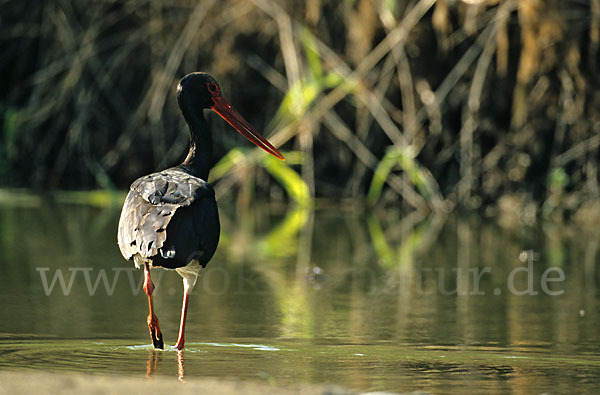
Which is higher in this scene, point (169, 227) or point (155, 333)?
point (169, 227)

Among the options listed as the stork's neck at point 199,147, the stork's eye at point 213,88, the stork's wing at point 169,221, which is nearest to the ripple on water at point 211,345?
the stork's wing at point 169,221

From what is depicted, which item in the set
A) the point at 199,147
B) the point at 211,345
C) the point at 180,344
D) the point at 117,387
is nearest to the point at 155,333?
the point at 180,344

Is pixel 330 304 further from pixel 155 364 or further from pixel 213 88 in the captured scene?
pixel 155 364

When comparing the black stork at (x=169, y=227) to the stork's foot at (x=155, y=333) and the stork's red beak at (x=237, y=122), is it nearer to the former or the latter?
the stork's foot at (x=155, y=333)

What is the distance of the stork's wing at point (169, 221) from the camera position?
5574 mm

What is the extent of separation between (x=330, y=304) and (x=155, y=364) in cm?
222

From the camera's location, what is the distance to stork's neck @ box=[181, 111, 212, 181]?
6.72m

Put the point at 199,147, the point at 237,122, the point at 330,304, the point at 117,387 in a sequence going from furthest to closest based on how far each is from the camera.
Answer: the point at 330,304 → the point at 237,122 → the point at 199,147 → the point at 117,387

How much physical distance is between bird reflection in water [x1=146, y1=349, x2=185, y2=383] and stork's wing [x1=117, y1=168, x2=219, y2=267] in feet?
1.38

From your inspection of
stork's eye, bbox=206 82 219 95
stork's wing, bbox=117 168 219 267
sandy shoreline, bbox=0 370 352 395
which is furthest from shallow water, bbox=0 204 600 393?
stork's eye, bbox=206 82 219 95

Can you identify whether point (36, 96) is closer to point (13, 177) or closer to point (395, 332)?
point (13, 177)

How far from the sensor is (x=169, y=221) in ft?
18.4

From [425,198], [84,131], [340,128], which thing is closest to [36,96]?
[84,131]

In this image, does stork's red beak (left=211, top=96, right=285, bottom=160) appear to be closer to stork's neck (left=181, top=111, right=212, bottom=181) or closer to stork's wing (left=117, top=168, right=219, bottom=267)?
stork's neck (left=181, top=111, right=212, bottom=181)
